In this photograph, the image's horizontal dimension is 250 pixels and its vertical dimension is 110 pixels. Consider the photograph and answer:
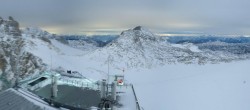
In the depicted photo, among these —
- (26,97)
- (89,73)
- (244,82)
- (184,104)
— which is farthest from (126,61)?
(26,97)

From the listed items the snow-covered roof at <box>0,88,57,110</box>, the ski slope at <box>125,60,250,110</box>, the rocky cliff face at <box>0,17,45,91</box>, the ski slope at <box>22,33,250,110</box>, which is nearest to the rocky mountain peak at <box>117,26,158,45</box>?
the ski slope at <box>22,33,250,110</box>

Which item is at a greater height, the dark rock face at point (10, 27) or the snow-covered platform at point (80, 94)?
the dark rock face at point (10, 27)

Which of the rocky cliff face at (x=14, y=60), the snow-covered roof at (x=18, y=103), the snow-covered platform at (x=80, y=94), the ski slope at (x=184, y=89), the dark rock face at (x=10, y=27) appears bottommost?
the ski slope at (x=184, y=89)

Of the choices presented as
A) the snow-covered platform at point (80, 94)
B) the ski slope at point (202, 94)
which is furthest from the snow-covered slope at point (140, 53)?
the snow-covered platform at point (80, 94)

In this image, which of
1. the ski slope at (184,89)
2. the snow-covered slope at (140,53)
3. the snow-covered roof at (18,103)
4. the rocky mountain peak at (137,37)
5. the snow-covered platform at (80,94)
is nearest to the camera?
the snow-covered roof at (18,103)

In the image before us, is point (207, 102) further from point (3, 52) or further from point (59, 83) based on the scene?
point (3, 52)

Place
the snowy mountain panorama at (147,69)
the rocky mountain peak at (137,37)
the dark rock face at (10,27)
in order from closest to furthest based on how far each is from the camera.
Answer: the snowy mountain panorama at (147,69)
the dark rock face at (10,27)
the rocky mountain peak at (137,37)

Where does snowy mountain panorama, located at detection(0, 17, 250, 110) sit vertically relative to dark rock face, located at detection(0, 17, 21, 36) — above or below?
below

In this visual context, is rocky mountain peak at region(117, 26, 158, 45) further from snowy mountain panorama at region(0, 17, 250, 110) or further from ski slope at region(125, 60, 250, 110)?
ski slope at region(125, 60, 250, 110)

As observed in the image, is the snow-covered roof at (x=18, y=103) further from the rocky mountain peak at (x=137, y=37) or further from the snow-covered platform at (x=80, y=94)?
the rocky mountain peak at (x=137, y=37)

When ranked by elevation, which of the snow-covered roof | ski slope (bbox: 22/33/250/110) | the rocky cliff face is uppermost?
the snow-covered roof
